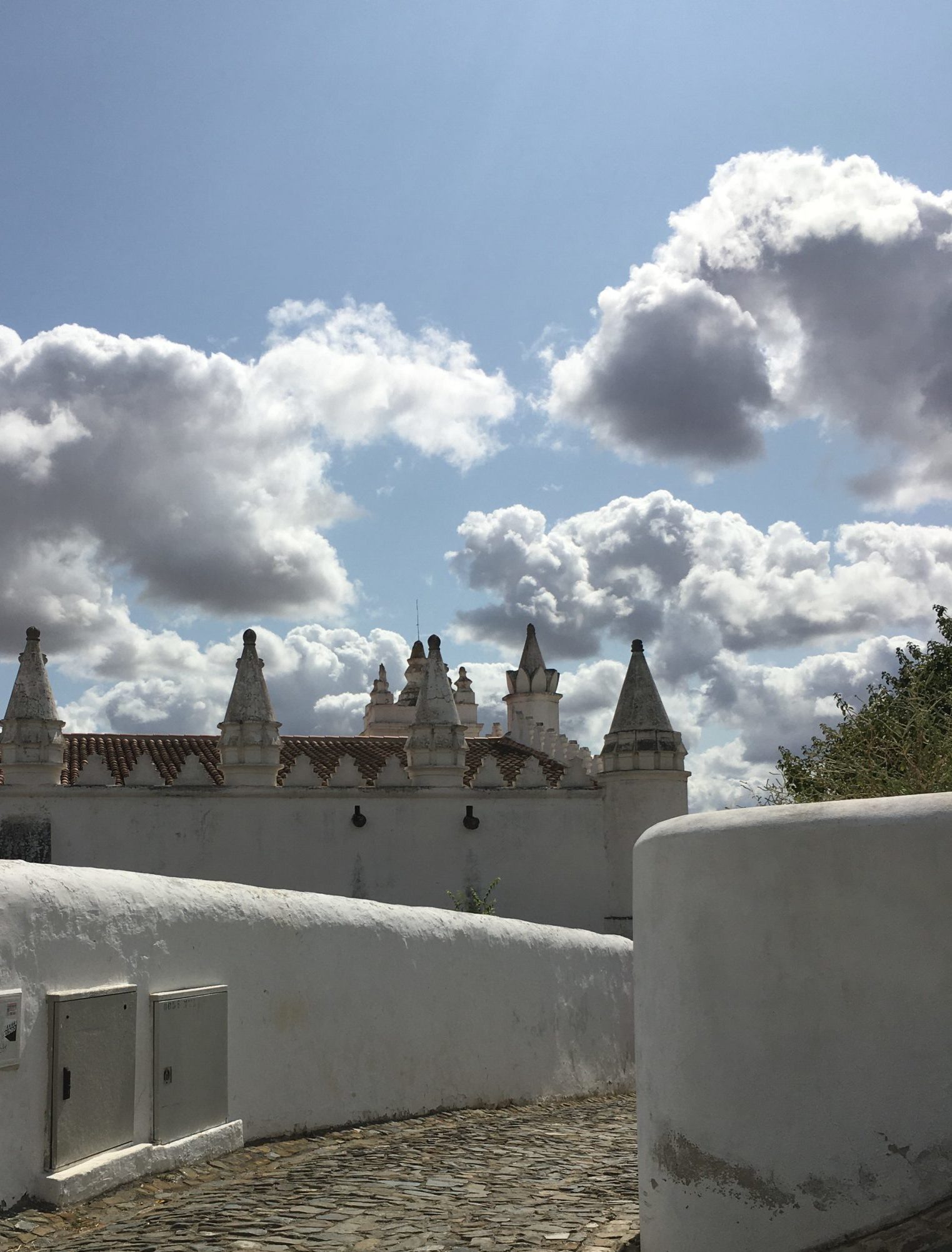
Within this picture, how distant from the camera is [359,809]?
19.7 m

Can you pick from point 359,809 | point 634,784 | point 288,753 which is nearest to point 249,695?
point 359,809

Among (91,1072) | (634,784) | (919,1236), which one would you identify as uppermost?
(634,784)

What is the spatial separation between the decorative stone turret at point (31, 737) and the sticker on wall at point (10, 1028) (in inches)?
472

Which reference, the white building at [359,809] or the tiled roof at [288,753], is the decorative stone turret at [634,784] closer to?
the white building at [359,809]

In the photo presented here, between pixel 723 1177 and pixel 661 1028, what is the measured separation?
73 cm

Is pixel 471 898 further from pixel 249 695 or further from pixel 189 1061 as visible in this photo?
pixel 189 1061

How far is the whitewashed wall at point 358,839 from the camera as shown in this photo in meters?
18.7

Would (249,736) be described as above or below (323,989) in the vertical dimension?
above

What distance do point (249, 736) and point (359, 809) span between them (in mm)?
2154

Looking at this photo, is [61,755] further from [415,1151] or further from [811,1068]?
[811,1068]

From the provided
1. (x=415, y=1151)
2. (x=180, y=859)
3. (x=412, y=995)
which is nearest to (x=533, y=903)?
(x=180, y=859)

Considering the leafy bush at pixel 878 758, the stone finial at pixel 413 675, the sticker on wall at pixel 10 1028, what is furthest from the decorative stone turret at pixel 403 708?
the sticker on wall at pixel 10 1028

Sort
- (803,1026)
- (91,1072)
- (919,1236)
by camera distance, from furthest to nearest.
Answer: (91,1072)
(803,1026)
(919,1236)

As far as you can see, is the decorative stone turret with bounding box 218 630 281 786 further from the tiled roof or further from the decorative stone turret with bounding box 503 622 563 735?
the decorative stone turret with bounding box 503 622 563 735
